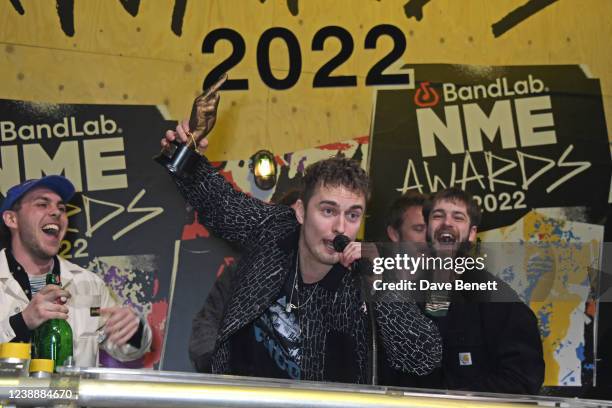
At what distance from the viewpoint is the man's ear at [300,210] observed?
313 cm

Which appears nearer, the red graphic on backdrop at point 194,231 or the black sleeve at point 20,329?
the black sleeve at point 20,329

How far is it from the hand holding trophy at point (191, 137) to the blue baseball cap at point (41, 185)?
381 mm

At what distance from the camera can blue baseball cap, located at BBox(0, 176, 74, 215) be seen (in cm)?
324

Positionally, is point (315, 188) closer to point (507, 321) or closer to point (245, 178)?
point (245, 178)

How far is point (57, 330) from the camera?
296 centimetres

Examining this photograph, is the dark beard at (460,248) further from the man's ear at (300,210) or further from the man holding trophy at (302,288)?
the man's ear at (300,210)

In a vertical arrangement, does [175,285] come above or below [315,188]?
below

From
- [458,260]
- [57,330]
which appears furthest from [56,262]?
[458,260]

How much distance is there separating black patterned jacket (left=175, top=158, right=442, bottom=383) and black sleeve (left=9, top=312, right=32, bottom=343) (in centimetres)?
60

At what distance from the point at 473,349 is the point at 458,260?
0.39m

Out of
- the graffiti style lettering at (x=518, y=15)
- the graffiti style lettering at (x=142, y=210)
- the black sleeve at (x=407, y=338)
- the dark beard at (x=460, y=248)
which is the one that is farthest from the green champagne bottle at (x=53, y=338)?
the graffiti style lettering at (x=518, y=15)

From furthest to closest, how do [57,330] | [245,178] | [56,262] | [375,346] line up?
[245,178] → [56,262] → [57,330] → [375,346]

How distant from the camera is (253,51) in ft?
11.6

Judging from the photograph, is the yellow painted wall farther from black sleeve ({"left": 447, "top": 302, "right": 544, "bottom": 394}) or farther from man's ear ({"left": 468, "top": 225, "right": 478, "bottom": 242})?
black sleeve ({"left": 447, "top": 302, "right": 544, "bottom": 394})
